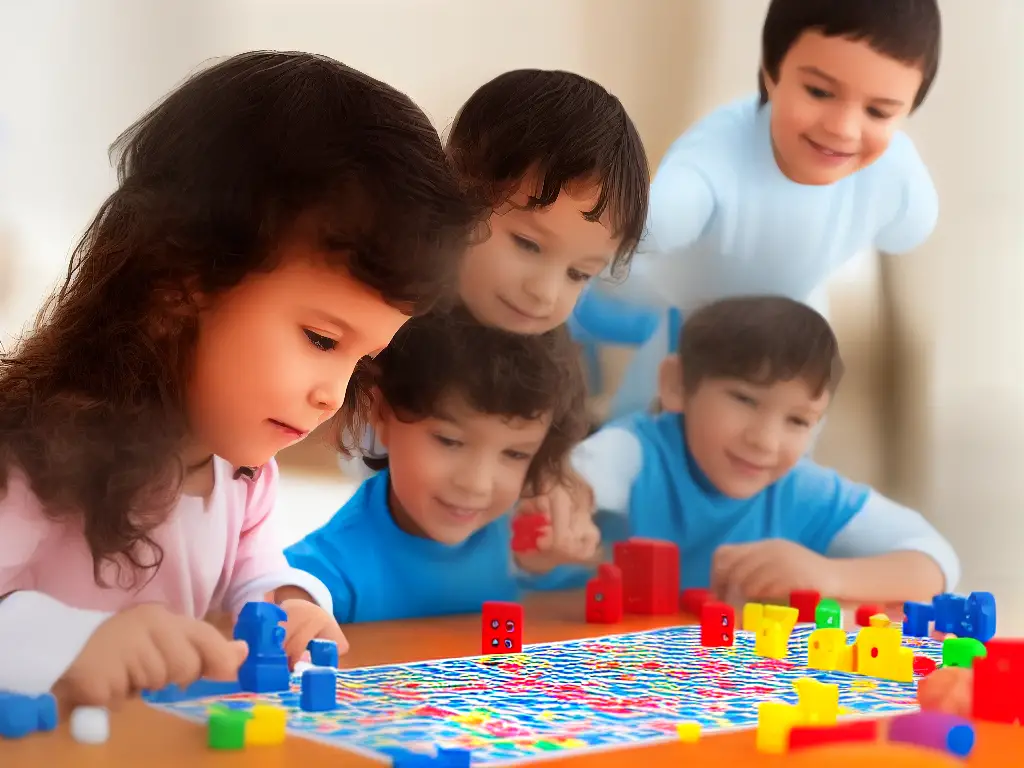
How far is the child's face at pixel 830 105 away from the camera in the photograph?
4.99ft

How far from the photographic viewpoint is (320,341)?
3.25ft

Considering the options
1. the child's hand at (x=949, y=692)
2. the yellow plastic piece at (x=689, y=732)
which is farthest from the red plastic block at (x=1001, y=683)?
the yellow plastic piece at (x=689, y=732)

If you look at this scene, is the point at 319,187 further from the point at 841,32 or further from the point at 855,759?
the point at 841,32

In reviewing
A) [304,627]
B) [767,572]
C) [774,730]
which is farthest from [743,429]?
[774,730]

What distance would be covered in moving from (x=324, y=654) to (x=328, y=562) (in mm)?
255

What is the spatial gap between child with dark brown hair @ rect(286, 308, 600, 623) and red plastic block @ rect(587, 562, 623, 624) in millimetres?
105

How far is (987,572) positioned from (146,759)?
49.0 inches

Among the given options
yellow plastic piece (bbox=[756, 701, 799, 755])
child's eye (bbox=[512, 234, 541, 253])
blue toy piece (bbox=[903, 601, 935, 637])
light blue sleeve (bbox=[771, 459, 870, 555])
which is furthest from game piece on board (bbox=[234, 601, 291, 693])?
light blue sleeve (bbox=[771, 459, 870, 555])

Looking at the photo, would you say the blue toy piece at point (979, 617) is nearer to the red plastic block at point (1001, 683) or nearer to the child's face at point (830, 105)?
the red plastic block at point (1001, 683)

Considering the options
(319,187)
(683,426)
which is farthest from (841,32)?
(319,187)

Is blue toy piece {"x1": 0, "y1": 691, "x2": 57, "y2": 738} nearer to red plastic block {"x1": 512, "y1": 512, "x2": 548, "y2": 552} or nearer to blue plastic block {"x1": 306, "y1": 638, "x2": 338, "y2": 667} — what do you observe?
blue plastic block {"x1": 306, "y1": 638, "x2": 338, "y2": 667}

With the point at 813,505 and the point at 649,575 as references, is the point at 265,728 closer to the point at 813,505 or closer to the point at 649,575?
the point at 649,575

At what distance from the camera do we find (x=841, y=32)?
1.52 m

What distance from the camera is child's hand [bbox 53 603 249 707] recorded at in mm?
900
